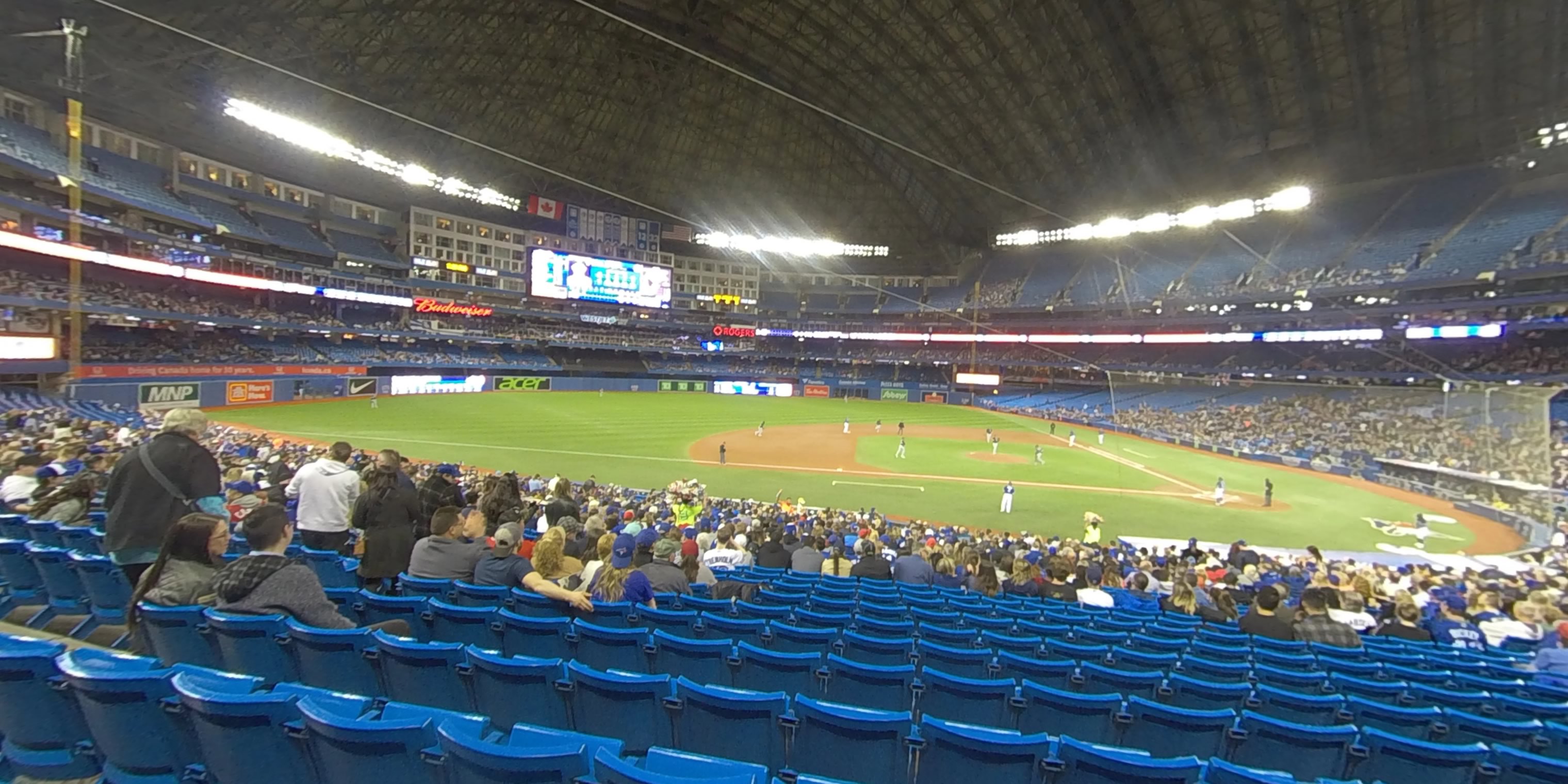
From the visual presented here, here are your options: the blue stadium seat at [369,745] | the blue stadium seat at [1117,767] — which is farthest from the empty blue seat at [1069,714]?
the blue stadium seat at [369,745]

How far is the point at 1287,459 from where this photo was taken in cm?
3934

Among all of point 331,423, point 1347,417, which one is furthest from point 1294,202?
point 331,423

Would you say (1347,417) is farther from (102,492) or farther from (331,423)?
(331,423)

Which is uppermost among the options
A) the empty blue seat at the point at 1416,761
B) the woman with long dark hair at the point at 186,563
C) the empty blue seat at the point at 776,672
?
the woman with long dark hair at the point at 186,563

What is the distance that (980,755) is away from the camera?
368 centimetres

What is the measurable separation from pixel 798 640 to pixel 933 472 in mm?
28307

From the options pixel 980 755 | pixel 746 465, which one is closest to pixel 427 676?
pixel 980 755

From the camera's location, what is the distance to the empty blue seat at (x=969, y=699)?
501 centimetres

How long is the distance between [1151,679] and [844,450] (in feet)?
111

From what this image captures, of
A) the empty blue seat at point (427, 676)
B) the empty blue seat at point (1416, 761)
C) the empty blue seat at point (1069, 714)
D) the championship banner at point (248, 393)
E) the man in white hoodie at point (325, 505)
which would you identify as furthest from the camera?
the championship banner at point (248, 393)

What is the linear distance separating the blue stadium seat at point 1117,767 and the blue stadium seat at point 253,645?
472 centimetres

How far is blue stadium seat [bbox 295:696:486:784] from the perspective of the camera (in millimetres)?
2643

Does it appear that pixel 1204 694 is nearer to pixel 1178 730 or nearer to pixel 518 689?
pixel 1178 730

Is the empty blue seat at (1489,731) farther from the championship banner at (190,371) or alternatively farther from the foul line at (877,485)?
the championship banner at (190,371)
